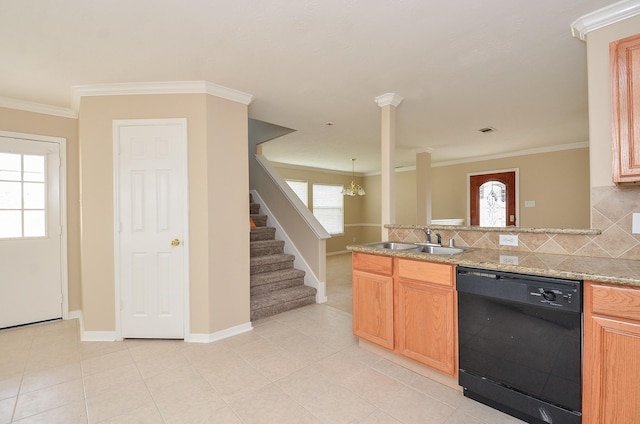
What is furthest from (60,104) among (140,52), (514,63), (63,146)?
(514,63)

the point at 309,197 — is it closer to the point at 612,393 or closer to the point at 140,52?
the point at 140,52

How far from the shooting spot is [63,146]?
11.0 ft

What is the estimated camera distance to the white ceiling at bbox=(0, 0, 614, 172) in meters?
1.77

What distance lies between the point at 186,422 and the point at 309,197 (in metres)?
6.36

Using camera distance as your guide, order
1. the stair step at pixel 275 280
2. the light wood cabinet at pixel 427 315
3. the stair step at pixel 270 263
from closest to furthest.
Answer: the light wood cabinet at pixel 427 315 < the stair step at pixel 275 280 < the stair step at pixel 270 263

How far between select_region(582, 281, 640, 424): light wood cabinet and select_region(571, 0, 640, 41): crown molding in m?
1.64

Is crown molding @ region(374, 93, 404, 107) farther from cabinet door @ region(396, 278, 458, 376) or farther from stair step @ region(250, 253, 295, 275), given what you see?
stair step @ region(250, 253, 295, 275)

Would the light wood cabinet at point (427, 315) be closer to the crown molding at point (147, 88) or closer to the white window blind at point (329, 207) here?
the crown molding at point (147, 88)

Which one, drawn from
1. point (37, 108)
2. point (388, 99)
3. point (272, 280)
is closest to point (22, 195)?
point (37, 108)

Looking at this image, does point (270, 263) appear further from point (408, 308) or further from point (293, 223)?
point (408, 308)

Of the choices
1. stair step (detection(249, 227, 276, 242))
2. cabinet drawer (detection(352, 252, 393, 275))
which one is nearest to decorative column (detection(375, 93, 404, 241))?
cabinet drawer (detection(352, 252, 393, 275))

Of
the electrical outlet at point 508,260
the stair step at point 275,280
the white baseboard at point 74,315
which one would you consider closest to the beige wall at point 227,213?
the stair step at point 275,280

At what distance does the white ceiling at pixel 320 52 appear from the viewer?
177 cm

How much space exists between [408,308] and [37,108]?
4394mm
